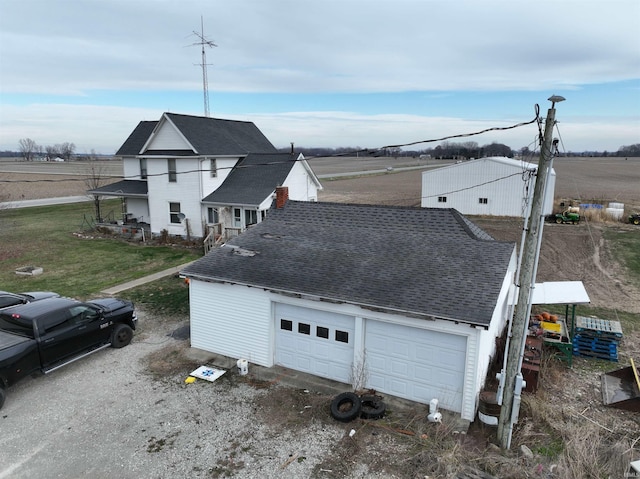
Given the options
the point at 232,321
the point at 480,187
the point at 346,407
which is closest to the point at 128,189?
the point at 232,321

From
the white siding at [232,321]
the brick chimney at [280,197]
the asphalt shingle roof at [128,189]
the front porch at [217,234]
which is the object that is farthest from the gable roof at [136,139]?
the white siding at [232,321]

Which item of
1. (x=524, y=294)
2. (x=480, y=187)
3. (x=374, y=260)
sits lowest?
(x=374, y=260)

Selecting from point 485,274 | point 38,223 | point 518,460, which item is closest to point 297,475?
point 518,460

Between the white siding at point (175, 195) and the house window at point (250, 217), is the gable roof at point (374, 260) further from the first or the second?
the white siding at point (175, 195)

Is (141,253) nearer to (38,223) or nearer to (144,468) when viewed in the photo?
(38,223)

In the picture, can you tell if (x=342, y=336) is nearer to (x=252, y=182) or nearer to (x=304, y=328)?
(x=304, y=328)

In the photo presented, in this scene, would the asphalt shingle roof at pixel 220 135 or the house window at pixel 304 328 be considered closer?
the house window at pixel 304 328

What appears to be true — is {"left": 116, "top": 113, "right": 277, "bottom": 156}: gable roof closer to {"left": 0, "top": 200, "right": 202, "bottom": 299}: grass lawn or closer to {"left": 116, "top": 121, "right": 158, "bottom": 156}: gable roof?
{"left": 116, "top": 121, "right": 158, "bottom": 156}: gable roof
